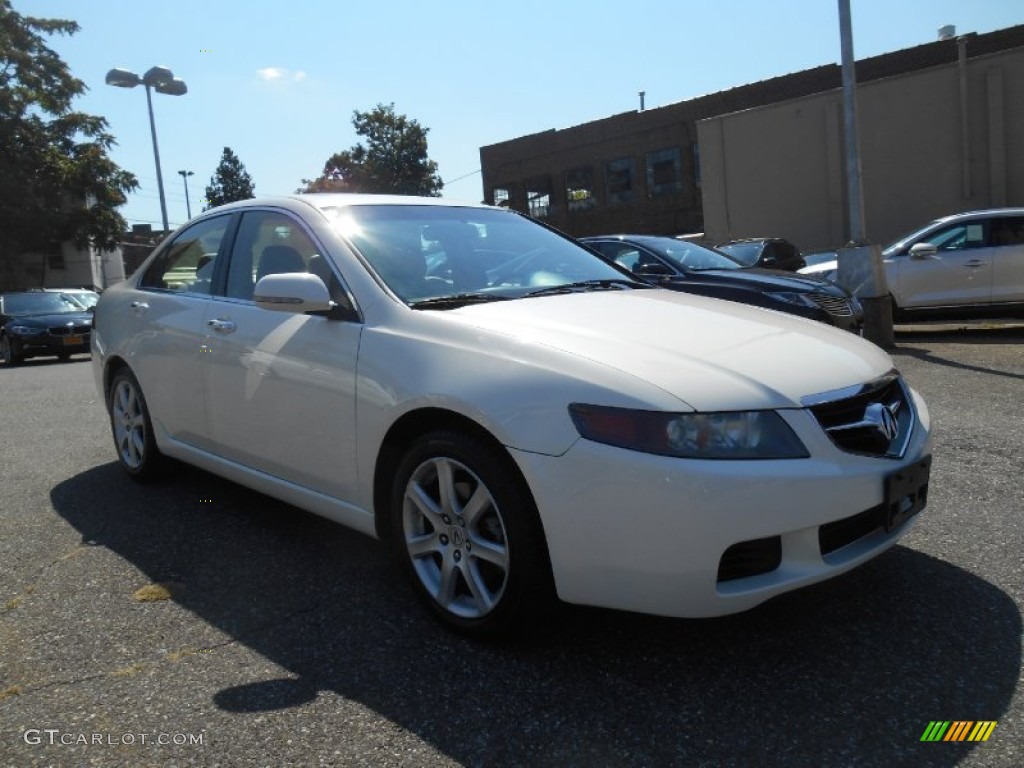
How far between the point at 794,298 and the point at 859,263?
2665mm

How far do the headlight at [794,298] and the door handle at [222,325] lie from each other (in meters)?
5.81

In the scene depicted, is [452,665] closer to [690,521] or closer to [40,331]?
[690,521]

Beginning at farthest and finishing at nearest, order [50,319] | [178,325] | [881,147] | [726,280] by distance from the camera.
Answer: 1. [881,147]
2. [50,319]
3. [726,280]
4. [178,325]

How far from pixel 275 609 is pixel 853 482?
2077 mm

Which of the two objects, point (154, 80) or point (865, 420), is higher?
point (154, 80)

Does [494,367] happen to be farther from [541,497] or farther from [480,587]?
[480,587]

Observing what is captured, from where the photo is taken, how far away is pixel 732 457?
239 centimetres

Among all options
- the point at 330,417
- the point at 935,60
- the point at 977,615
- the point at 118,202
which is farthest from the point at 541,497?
the point at 118,202

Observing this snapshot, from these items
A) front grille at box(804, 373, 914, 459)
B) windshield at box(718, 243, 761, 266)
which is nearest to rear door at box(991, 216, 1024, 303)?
windshield at box(718, 243, 761, 266)

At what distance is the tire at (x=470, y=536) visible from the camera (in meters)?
2.60

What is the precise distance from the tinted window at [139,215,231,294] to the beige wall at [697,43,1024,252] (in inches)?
742

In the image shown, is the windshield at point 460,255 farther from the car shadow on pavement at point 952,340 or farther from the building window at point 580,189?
the building window at point 580,189

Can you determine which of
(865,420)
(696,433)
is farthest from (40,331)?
(865,420)

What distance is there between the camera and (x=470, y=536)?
2.78m
